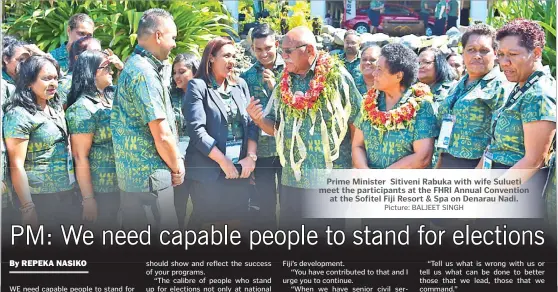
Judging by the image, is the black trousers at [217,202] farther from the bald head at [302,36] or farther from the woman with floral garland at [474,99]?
the woman with floral garland at [474,99]

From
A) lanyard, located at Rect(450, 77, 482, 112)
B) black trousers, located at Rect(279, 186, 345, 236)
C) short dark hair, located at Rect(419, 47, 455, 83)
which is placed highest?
short dark hair, located at Rect(419, 47, 455, 83)

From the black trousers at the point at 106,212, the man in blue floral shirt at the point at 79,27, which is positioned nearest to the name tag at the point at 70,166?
the black trousers at the point at 106,212

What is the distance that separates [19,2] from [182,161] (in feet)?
4.21

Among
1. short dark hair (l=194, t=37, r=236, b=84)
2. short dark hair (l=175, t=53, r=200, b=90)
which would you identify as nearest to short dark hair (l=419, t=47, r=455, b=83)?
short dark hair (l=194, t=37, r=236, b=84)

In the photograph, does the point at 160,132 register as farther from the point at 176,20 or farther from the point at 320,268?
the point at 320,268

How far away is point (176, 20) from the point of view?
15.3ft

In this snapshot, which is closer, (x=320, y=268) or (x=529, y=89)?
(x=529, y=89)

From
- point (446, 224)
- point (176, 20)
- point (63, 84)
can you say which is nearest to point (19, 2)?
point (63, 84)

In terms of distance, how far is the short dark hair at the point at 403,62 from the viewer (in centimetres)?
439

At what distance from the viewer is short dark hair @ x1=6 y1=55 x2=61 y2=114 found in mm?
4434

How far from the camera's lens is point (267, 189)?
183 inches

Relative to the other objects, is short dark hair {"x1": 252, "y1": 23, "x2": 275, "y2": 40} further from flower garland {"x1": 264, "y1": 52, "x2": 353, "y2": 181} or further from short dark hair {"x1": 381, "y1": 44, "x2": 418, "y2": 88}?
short dark hair {"x1": 381, "y1": 44, "x2": 418, "y2": 88}

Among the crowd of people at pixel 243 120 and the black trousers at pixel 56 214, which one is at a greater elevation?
the crowd of people at pixel 243 120

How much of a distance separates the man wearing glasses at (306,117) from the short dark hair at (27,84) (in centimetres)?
115
